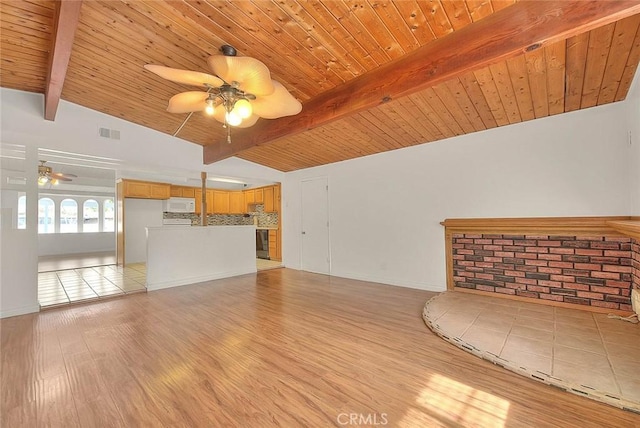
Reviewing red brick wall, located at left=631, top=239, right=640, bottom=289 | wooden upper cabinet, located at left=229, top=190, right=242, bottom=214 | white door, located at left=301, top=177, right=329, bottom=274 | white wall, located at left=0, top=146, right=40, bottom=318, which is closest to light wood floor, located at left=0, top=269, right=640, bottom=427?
white wall, located at left=0, top=146, right=40, bottom=318

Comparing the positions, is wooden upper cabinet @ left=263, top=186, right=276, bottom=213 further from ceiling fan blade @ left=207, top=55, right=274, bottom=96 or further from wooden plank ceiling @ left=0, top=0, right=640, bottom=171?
ceiling fan blade @ left=207, top=55, right=274, bottom=96

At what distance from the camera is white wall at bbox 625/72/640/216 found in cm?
254

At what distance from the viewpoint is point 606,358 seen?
2051mm

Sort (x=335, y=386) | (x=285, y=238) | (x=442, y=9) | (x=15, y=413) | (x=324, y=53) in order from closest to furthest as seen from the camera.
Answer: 1. (x=15, y=413)
2. (x=335, y=386)
3. (x=442, y=9)
4. (x=324, y=53)
5. (x=285, y=238)

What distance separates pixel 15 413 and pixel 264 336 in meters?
1.68

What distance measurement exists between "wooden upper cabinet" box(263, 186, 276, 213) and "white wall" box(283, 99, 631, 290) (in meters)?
1.75

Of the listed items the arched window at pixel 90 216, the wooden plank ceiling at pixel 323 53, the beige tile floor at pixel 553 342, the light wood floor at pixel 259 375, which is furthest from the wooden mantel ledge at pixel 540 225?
the arched window at pixel 90 216

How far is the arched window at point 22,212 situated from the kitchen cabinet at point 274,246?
15.8 feet

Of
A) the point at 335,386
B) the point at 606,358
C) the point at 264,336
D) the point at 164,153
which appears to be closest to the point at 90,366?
the point at 264,336

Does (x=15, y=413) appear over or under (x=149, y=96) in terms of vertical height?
under

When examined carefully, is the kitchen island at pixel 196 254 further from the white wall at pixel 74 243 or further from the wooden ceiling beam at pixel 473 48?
the white wall at pixel 74 243

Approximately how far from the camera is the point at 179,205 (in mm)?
7668

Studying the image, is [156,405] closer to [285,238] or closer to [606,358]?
[606,358]

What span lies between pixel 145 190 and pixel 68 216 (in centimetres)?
527
